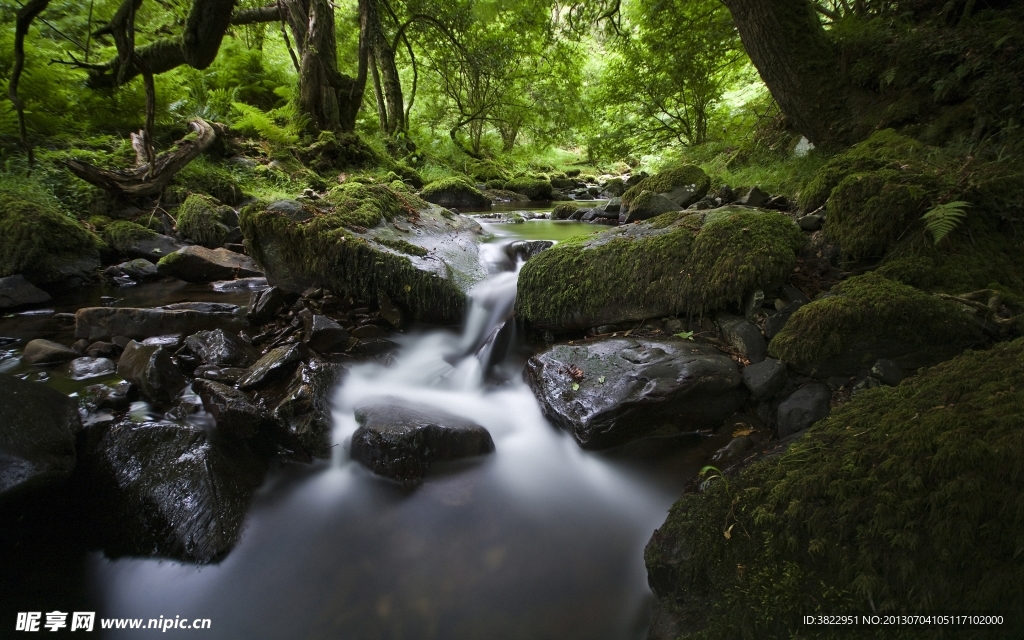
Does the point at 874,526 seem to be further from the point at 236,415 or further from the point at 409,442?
the point at 236,415

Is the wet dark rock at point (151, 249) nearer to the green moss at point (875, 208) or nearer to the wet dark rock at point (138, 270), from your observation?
the wet dark rock at point (138, 270)

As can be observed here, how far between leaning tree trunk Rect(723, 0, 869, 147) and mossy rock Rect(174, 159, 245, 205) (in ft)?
26.8

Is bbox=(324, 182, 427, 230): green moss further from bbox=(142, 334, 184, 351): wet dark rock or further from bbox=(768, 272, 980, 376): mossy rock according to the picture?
bbox=(768, 272, 980, 376): mossy rock

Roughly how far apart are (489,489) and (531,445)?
487 millimetres

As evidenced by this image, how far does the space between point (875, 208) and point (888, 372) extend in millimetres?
1446

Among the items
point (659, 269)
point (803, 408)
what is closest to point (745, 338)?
point (803, 408)

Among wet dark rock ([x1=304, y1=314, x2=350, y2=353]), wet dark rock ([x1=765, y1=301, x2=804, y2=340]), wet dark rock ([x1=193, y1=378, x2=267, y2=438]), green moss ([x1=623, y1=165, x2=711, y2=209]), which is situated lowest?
wet dark rock ([x1=193, y1=378, x2=267, y2=438])

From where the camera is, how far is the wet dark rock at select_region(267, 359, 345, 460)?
10.2 ft

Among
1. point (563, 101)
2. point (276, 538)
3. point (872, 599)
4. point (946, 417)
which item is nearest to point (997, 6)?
point (946, 417)

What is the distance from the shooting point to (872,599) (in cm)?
135

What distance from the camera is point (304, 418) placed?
3.16m

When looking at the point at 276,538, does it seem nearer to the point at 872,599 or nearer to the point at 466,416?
the point at 466,416

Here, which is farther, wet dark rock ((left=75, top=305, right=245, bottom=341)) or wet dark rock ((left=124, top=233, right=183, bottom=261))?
wet dark rock ((left=124, top=233, right=183, bottom=261))

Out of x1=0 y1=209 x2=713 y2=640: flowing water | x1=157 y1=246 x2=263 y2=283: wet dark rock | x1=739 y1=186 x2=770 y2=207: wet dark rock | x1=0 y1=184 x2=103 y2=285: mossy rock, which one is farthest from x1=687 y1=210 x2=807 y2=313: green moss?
x1=0 y1=184 x2=103 y2=285: mossy rock
